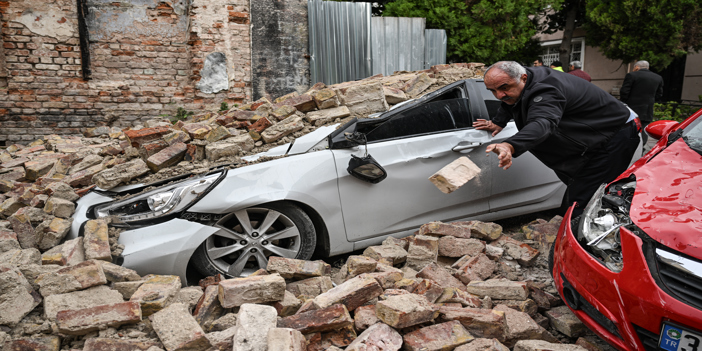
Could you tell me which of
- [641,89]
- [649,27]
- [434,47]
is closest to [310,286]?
[641,89]

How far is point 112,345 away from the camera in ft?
7.02

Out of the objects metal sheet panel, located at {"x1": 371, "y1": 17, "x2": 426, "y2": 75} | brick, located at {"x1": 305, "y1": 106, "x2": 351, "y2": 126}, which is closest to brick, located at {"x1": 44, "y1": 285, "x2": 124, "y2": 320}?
brick, located at {"x1": 305, "y1": 106, "x2": 351, "y2": 126}

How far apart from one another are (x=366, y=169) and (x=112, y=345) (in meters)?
1.94

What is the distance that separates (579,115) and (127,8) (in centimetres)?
778

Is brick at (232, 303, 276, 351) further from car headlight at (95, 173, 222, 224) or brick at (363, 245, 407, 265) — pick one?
brick at (363, 245, 407, 265)

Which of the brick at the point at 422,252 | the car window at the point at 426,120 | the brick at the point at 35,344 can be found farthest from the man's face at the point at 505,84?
the brick at the point at 35,344

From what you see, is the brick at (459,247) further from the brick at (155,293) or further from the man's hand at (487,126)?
the brick at (155,293)

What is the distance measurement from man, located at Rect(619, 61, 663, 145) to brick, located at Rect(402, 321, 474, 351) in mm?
6863

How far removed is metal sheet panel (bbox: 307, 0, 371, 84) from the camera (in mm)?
8914

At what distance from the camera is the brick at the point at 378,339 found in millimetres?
2160

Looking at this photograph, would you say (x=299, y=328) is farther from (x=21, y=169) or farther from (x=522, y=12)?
(x=522, y=12)

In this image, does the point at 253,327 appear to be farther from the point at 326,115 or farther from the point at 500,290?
the point at 326,115

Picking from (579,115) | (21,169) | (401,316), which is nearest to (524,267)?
(579,115)

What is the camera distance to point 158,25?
27.2ft
